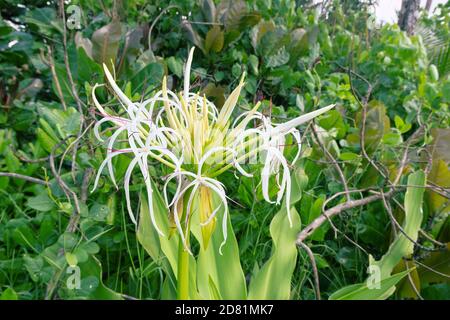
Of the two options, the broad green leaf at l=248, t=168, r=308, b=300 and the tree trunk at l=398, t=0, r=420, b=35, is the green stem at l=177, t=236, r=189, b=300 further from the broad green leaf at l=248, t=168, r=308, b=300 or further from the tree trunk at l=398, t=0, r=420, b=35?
the tree trunk at l=398, t=0, r=420, b=35

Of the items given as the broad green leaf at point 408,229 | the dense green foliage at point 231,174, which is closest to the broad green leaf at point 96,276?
the dense green foliage at point 231,174

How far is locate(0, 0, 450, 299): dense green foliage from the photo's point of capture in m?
1.31

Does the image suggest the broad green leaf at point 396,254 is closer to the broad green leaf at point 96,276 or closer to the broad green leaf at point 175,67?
the broad green leaf at point 96,276

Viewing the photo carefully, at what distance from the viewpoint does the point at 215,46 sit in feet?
7.12

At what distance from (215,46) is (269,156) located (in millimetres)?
1413

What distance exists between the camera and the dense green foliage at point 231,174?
4.29 ft

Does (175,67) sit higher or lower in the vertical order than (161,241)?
higher

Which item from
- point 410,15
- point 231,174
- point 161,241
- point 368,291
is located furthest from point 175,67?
point 410,15

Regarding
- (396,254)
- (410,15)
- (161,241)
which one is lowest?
(396,254)

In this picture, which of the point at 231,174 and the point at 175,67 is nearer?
the point at 231,174

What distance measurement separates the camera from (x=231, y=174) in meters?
1.61

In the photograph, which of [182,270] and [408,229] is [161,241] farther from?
[408,229]
